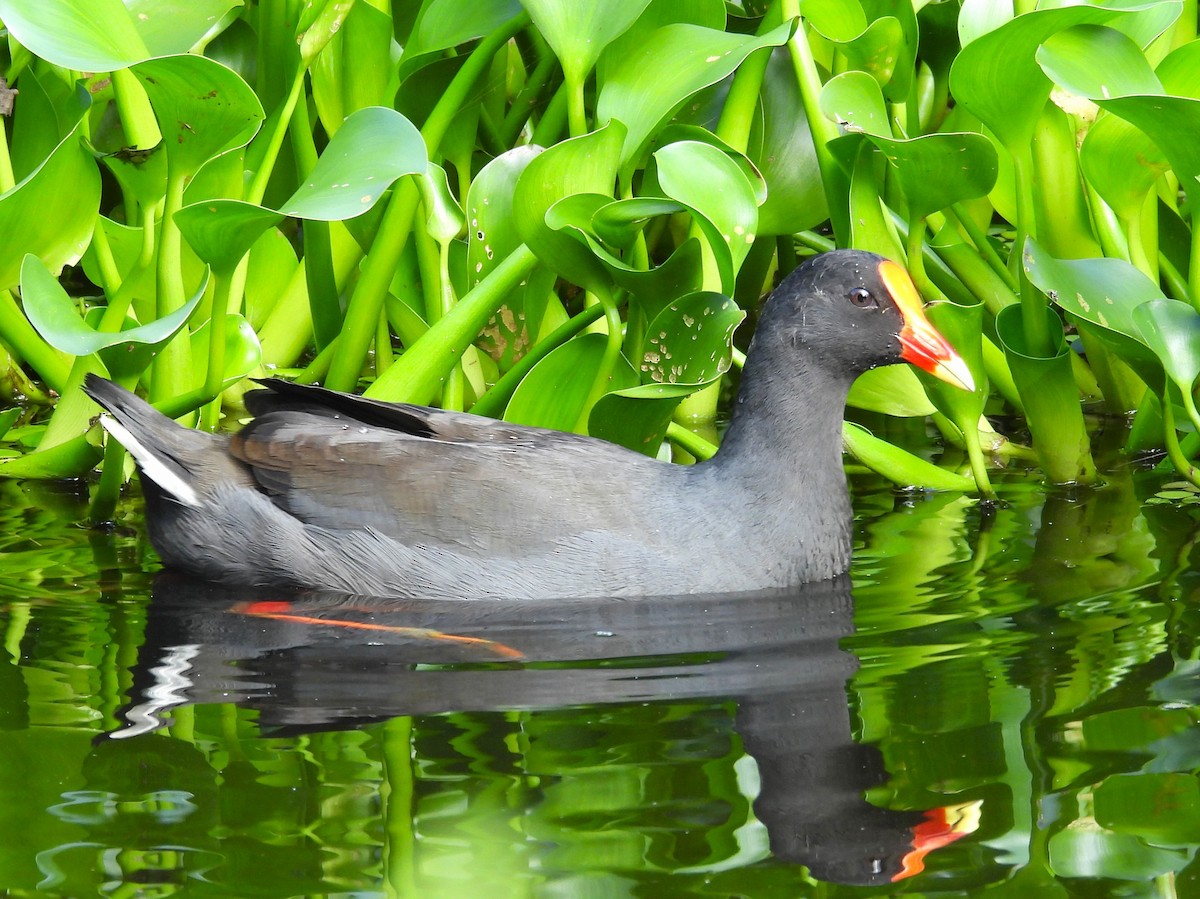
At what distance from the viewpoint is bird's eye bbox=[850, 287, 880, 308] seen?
10.8 feet

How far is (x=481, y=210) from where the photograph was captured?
3.67 metres

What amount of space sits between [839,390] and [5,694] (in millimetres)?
1818

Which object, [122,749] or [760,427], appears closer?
[122,749]

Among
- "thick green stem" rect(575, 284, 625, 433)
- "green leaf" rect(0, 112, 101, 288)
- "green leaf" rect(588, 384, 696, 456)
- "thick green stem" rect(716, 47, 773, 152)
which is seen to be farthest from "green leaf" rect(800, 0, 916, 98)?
"green leaf" rect(0, 112, 101, 288)

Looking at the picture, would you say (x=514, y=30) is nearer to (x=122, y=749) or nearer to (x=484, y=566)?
(x=484, y=566)

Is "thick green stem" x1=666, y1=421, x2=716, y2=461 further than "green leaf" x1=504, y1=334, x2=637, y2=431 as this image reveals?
Yes

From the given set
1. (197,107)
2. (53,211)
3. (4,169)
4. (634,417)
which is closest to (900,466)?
(634,417)

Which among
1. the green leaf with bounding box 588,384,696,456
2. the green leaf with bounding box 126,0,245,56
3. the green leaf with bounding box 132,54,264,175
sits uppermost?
the green leaf with bounding box 126,0,245,56

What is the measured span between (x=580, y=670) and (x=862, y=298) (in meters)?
1.13

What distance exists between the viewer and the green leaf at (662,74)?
3.40 metres

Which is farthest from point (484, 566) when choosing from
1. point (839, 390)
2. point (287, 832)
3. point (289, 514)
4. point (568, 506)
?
point (287, 832)

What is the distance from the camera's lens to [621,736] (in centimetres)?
230

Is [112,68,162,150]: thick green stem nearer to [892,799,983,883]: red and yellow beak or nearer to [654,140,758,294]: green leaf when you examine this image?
[654,140,758,294]: green leaf

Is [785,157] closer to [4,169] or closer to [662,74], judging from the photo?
[662,74]
